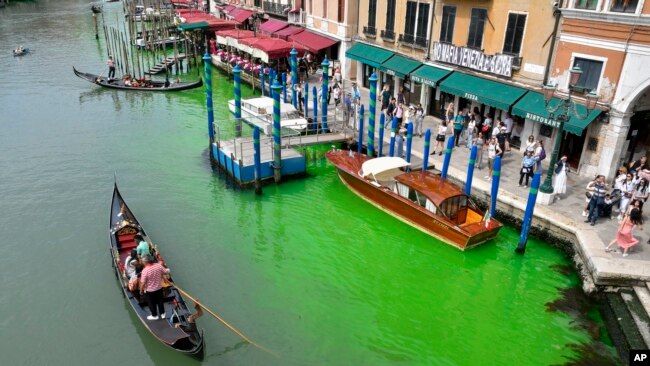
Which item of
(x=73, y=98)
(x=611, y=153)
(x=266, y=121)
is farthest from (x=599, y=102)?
(x=73, y=98)

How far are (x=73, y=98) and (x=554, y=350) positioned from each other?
2976cm

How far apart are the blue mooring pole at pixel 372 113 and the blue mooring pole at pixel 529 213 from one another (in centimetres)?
718

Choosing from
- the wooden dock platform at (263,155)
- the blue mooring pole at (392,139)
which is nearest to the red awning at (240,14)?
the wooden dock platform at (263,155)

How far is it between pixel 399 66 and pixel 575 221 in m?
12.6

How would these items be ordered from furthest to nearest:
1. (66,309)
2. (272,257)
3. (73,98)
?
1. (73,98)
2. (272,257)
3. (66,309)

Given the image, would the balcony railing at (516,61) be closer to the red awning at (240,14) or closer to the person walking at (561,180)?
the person walking at (561,180)

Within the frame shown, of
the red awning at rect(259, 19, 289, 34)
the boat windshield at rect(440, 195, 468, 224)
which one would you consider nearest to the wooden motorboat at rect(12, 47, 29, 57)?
the red awning at rect(259, 19, 289, 34)

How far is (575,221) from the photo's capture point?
570 inches

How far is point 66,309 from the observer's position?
1262 cm

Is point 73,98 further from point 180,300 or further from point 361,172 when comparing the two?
point 180,300

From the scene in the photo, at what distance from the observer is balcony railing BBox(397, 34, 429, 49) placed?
2329 cm

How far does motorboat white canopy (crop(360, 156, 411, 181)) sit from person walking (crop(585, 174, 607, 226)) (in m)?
5.67

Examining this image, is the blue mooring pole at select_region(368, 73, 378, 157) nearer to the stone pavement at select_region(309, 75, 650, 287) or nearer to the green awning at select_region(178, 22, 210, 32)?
the stone pavement at select_region(309, 75, 650, 287)

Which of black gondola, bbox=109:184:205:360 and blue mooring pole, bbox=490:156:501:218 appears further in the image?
blue mooring pole, bbox=490:156:501:218
